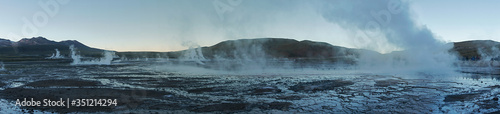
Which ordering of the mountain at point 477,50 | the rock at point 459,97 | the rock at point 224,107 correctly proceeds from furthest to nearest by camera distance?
the mountain at point 477,50, the rock at point 459,97, the rock at point 224,107

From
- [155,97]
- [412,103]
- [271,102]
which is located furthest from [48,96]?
[412,103]

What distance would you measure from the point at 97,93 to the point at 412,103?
673 inches

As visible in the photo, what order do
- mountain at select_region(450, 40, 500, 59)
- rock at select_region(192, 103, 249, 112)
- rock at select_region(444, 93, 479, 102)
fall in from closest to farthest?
rock at select_region(192, 103, 249, 112), rock at select_region(444, 93, 479, 102), mountain at select_region(450, 40, 500, 59)

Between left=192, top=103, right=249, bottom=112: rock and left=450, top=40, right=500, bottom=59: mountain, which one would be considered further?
left=450, top=40, right=500, bottom=59: mountain

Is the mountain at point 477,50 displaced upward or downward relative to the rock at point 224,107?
upward

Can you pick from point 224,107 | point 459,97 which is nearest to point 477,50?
point 459,97

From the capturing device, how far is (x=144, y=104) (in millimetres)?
13102

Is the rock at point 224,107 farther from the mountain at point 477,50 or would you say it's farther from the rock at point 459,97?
the mountain at point 477,50

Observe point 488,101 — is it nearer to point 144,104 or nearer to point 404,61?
point 144,104

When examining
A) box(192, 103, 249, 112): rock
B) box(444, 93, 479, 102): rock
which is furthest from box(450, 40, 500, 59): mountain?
box(192, 103, 249, 112): rock

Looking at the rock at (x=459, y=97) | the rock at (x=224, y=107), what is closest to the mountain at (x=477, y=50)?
the rock at (x=459, y=97)

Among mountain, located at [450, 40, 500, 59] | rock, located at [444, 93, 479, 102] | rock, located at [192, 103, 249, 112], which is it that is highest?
mountain, located at [450, 40, 500, 59]

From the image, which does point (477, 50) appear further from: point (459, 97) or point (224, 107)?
point (224, 107)

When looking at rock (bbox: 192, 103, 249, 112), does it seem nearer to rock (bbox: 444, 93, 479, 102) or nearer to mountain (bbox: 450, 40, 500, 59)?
rock (bbox: 444, 93, 479, 102)
